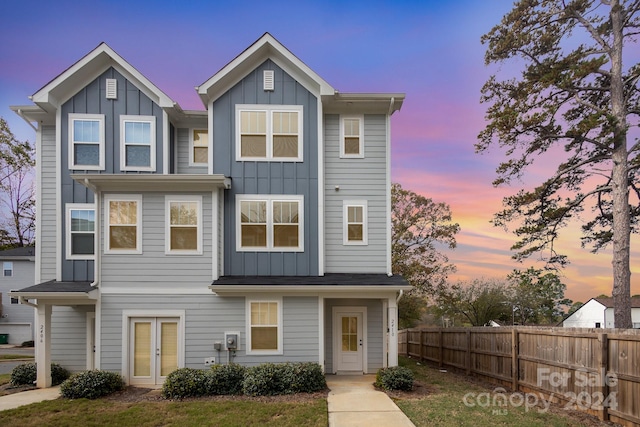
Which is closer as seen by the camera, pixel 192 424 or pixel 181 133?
pixel 192 424

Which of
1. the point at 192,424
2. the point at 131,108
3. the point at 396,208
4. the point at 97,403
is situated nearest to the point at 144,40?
the point at 131,108

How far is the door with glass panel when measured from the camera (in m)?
12.0

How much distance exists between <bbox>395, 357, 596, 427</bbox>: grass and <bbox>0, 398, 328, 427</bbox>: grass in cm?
201

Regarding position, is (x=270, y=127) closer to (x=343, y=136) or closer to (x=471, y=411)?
(x=343, y=136)

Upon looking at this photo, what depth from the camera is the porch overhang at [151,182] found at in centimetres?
1183

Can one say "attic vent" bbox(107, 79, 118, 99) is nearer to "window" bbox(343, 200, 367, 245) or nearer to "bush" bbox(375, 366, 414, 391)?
"window" bbox(343, 200, 367, 245)

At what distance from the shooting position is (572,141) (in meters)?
16.4

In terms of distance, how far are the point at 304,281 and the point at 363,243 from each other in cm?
232

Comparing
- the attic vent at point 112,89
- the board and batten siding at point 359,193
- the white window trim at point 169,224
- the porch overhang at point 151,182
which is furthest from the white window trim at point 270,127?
the attic vent at point 112,89

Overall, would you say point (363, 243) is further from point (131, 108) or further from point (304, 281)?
point (131, 108)

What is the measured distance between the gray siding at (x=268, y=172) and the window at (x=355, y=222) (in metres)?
1.01

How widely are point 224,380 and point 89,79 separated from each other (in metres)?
9.53

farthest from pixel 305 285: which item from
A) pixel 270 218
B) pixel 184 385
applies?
pixel 184 385

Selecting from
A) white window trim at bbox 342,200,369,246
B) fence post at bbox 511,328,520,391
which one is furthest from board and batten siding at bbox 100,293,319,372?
fence post at bbox 511,328,520,391
